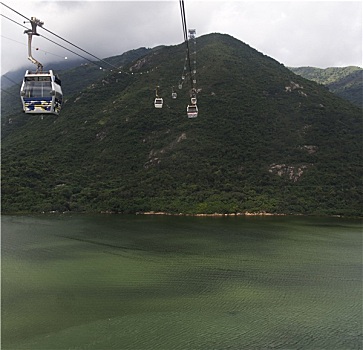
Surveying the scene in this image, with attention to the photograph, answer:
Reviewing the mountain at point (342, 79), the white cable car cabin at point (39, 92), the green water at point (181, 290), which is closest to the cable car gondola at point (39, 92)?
the white cable car cabin at point (39, 92)

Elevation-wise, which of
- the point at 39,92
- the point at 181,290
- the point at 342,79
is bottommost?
the point at 181,290

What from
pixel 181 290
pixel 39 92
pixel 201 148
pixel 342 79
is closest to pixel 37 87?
pixel 39 92

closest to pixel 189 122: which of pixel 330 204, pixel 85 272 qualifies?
pixel 330 204

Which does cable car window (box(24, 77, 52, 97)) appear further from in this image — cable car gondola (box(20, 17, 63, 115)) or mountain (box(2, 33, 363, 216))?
mountain (box(2, 33, 363, 216))

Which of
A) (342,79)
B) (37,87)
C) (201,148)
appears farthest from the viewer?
(342,79)

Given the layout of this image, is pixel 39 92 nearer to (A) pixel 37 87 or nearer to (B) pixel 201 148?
(A) pixel 37 87

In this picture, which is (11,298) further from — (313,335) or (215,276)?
(313,335)
